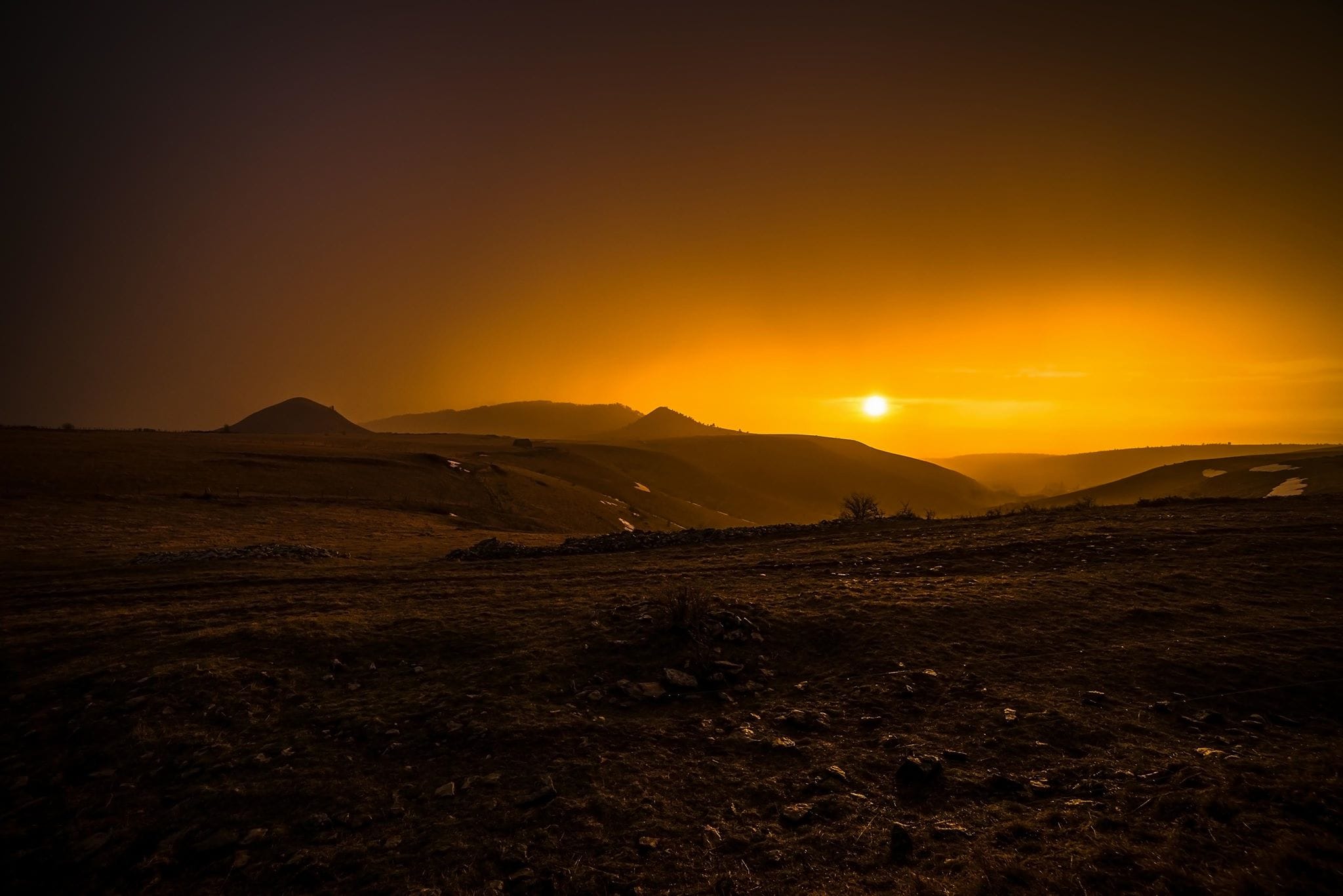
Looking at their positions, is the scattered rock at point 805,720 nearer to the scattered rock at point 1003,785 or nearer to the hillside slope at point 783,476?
the scattered rock at point 1003,785

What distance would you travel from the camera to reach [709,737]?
24.1 feet

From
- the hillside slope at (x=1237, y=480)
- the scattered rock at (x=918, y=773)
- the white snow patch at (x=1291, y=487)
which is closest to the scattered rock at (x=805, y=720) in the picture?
the scattered rock at (x=918, y=773)

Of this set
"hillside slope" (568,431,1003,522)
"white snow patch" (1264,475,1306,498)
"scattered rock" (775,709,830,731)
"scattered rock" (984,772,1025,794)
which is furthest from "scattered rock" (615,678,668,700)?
"hillside slope" (568,431,1003,522)

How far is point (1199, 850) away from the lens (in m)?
4.58

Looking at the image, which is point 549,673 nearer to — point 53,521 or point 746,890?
point 746,890

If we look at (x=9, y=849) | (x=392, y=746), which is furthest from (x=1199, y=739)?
(x=9, y=849)

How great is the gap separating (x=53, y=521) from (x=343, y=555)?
16715 mm

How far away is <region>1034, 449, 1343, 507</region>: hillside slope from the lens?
46.3 meters

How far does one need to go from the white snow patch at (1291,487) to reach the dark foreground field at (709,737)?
4549 cm

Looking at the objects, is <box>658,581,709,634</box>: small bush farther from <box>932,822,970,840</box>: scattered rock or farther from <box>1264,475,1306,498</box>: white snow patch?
<box>1264,475,1306,498</box>: white snow patch

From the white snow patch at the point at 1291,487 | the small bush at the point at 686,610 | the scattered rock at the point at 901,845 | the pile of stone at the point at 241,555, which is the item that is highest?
the white snow patch at the point at 1291,487

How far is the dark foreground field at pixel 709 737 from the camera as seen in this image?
506 cm

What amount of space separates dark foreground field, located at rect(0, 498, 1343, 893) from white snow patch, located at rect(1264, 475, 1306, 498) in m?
45.5

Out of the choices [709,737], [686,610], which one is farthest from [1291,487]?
[709,737]
